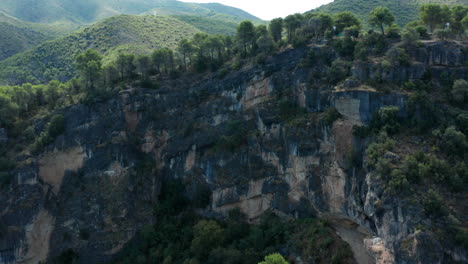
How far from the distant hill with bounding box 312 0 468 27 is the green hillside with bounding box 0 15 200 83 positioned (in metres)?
39.0

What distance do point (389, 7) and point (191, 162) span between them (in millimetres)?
61213

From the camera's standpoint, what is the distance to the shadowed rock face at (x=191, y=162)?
37.4 m

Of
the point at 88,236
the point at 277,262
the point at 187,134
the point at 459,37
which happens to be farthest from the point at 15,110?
the point at 459,37

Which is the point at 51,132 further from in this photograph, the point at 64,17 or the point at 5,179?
the point at 64,17

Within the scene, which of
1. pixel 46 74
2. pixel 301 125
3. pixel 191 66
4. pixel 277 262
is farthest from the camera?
pixel 46 74

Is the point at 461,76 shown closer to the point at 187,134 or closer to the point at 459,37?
the point at 459,37

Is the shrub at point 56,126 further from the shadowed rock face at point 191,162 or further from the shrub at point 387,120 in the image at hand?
the shrub at point 387,120

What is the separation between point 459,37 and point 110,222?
48.9 metres

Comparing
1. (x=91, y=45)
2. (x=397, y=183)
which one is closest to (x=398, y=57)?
(x=397, y=183)

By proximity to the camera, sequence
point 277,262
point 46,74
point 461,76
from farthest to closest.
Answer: point 46,74, point 461,76, point 277,262

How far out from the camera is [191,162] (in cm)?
4728

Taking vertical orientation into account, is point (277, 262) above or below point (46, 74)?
below

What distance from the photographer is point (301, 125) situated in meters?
40.2

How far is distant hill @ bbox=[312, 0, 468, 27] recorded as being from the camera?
72688mm
